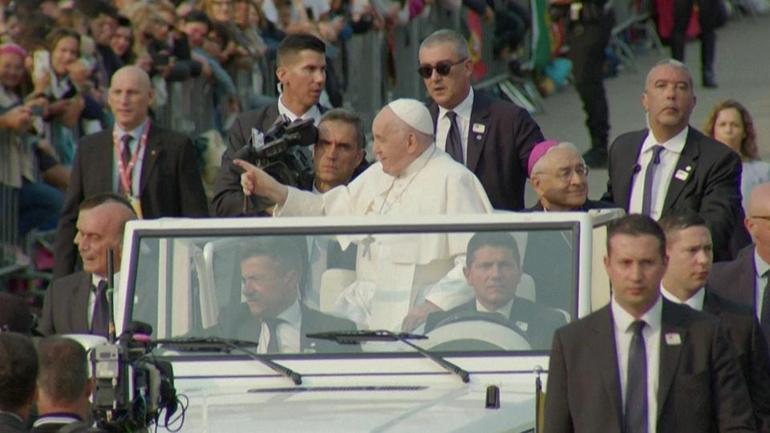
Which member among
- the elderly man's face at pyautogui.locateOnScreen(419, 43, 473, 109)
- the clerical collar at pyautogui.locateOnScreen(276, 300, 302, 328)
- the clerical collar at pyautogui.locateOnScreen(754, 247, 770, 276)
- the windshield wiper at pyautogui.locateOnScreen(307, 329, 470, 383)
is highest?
the elderly man's face at pyautogui.locateOnScreen(419, 43, 473, 109)

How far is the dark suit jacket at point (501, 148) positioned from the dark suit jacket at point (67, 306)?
7.22ft

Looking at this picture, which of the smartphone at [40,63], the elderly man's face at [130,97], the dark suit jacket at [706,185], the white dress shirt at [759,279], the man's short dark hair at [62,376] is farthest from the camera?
the smartphone at [40,63]

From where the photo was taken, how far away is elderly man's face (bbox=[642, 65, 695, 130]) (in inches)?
496

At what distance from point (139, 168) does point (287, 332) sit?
4166 millimetres

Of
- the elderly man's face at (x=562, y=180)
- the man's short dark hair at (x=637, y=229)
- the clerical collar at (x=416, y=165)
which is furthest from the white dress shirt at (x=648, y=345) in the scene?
the elderly man's face at (x=562, y=180)

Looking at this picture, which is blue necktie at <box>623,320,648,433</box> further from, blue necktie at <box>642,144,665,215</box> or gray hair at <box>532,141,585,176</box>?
blue necktie at <box>642,144,665,215</box>

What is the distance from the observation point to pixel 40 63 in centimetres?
1544

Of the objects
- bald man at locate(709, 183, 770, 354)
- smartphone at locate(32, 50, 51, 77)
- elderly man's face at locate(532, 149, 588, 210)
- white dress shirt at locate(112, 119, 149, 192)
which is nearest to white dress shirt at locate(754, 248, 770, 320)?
bald man at locate(709, 183, 770, 354)

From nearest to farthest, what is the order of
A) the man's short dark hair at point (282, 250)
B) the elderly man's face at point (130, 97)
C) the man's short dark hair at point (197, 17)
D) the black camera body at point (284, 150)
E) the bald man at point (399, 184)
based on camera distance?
the man's short dark hair at point (282, 250) < the bald man at point (399, 184) < the black camera body at point (284, 150) < the elderly man's face at point (130, 97) < the man's short dark hair at point (197, 17)

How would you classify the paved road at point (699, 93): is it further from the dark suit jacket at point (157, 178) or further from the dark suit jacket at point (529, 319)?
the dark suit jacket at point (529, 319)

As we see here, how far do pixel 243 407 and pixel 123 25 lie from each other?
8433 millimetres

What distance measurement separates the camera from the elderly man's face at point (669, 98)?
12.6 metres

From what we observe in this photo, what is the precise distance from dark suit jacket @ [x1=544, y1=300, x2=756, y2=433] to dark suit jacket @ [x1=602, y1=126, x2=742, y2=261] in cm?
357

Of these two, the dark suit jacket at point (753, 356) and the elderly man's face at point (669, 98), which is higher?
the elderly man's face at point (669, 98)
